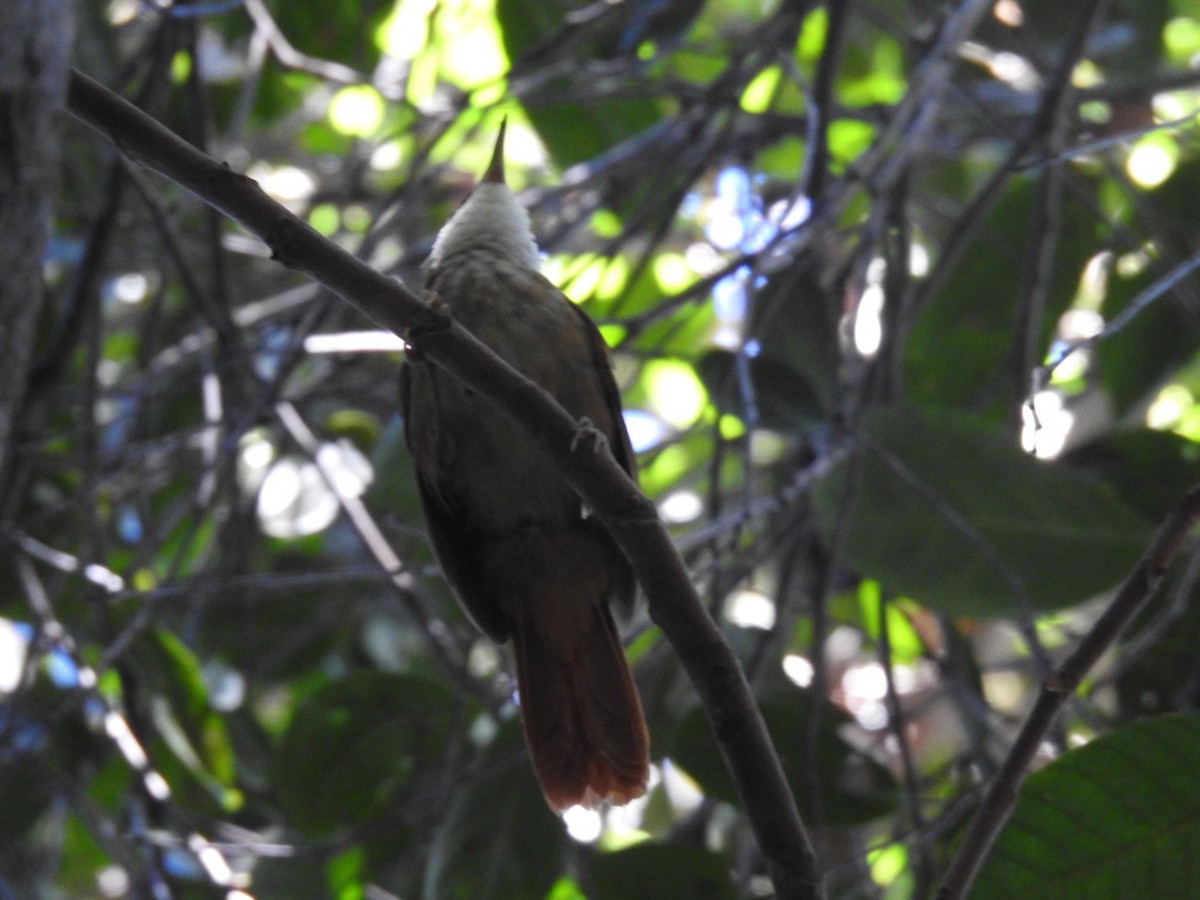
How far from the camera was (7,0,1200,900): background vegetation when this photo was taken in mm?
2795

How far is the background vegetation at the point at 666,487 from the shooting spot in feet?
9.17

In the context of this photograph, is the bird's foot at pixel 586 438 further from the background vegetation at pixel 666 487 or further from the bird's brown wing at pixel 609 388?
the bird's brown wing at pixel 609 388

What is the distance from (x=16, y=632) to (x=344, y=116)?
2.63 meters

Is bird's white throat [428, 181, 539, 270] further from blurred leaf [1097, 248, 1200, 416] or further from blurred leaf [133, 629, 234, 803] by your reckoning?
blurred leaf [1097, 248, 1200, 416]

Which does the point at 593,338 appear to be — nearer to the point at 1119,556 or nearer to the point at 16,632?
the point at 1119,556

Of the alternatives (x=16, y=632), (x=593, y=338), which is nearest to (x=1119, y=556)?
(x=593, y=338)

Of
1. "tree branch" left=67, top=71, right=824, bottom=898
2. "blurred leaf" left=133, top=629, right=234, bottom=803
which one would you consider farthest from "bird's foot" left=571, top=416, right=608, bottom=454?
"blurred leaf" left=133, top=629, right=234, bottom=803

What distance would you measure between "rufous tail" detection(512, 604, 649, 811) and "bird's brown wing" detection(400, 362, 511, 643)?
4.9 inches

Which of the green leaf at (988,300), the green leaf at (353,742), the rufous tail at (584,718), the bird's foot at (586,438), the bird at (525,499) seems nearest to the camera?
the bird's foot at (586,438)

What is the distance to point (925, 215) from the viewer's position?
199 inches

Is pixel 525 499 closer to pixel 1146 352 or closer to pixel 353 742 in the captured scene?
pixel 353 742

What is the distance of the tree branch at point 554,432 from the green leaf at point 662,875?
3.45ft

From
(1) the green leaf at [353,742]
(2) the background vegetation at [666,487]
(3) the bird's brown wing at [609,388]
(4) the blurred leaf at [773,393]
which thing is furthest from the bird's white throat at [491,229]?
(1) the green leaf at [353,742]

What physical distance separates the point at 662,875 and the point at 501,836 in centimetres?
38
